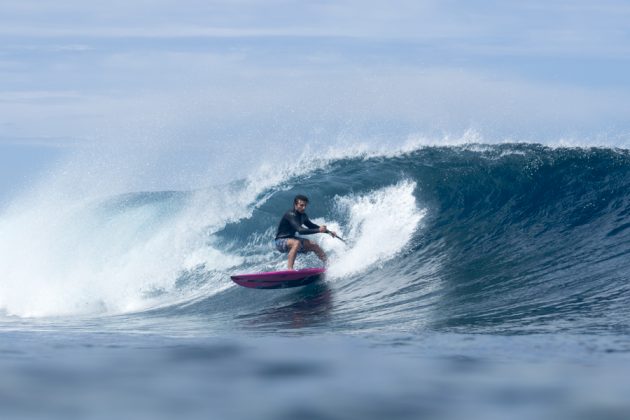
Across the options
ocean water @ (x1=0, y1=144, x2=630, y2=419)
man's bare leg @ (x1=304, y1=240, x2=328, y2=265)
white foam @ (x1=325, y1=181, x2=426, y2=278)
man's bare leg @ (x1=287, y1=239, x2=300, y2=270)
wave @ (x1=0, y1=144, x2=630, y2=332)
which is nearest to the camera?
ocean water @ (x1=0, y1=144, x2=630, y2=419)

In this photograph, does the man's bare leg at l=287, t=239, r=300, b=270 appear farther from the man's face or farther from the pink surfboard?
the man's face

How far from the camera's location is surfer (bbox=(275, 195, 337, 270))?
12.2 m

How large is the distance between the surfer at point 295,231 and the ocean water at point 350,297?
584 millimetres

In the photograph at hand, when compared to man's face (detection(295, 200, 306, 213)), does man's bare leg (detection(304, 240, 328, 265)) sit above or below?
below

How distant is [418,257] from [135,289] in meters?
5.21

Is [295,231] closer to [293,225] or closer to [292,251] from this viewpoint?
[293,225]

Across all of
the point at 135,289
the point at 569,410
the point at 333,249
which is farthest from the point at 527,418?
the point at 135,289

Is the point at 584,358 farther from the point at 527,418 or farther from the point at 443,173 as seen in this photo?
the point at 443,173

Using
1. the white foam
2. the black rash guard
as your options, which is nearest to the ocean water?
the white foam

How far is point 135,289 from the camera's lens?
15023 mm

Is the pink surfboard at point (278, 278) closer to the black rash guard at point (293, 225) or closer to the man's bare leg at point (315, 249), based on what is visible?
the man's bare leg at point (315, 249)

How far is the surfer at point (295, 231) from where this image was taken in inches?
479

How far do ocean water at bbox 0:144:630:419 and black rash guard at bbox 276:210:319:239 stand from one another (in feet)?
2.73

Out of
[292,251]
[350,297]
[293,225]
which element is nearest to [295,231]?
[293,225]
